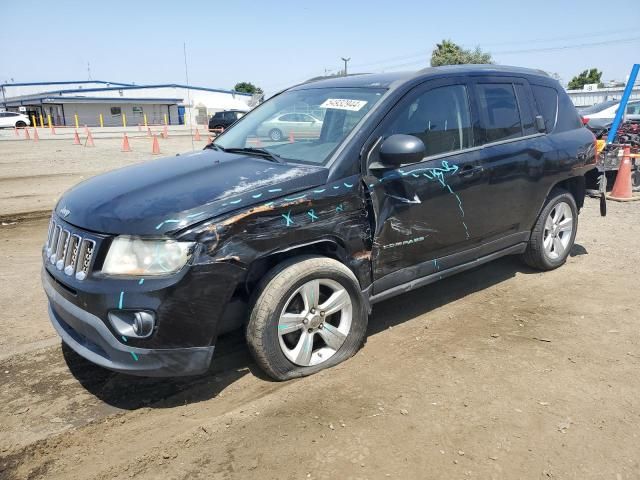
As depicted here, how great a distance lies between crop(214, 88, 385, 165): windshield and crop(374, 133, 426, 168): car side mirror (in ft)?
1.01

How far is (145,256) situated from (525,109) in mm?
3623

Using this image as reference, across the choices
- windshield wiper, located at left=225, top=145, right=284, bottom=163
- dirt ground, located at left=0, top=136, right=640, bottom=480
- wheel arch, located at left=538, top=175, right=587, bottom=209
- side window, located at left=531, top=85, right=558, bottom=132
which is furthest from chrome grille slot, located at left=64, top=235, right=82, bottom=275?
wheel arch, located at left=538, top=175, right=587, bottom=209

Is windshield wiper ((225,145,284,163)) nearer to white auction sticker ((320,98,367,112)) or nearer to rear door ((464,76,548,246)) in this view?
white auction sticker ((320,98,367,112))

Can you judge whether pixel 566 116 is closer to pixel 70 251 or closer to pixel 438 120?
pixel 438 120

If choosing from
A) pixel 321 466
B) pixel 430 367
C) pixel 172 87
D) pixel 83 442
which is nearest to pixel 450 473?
pixel 321 466

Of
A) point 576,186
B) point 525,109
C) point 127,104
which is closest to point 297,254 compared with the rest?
point 525,109

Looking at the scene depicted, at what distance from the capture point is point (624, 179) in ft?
28.9

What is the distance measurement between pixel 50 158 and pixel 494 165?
16.1 meters

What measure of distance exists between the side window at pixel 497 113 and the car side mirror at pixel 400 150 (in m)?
1.05

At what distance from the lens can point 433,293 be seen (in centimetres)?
477

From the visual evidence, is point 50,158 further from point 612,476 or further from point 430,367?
point 612,476

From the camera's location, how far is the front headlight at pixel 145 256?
2689mm

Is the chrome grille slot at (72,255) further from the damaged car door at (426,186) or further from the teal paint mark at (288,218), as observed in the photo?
the damaged car door at (426,186)

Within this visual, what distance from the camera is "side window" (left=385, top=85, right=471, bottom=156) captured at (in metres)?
3.66
